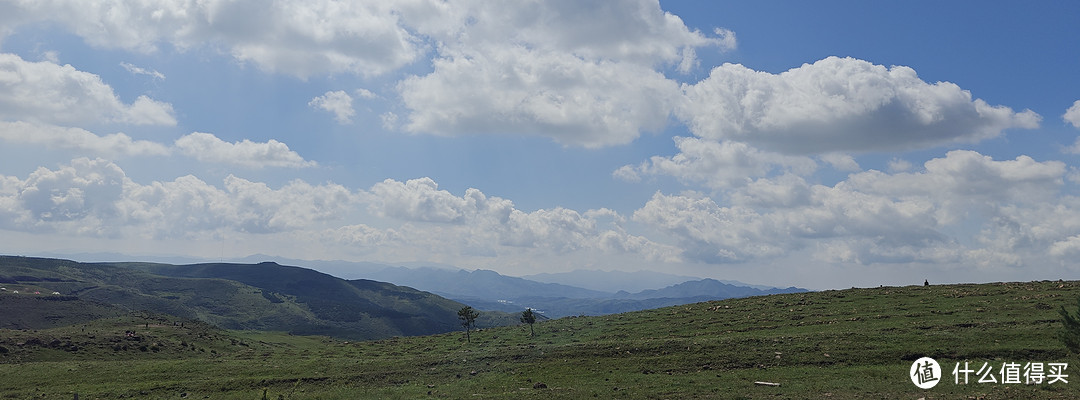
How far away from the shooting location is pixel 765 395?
31609 mm

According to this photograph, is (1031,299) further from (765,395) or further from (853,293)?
(765,395)

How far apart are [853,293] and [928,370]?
1627 inches

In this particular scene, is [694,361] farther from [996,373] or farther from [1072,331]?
[1072,331]

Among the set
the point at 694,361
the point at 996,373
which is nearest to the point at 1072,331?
the point at 996,373

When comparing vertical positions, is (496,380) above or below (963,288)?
below

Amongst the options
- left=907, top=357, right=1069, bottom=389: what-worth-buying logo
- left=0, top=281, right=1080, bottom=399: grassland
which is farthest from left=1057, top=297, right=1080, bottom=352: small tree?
left=907, top=357, right=1069, bottom=389: what-worth-buying logo

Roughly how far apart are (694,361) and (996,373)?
18.1 metres

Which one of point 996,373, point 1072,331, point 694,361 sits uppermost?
point 1072,331

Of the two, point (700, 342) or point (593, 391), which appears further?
point (700, 342)

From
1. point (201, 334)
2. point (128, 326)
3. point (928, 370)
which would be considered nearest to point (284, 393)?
point (928, 370)

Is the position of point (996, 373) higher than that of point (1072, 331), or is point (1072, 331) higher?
point (1072, 331)

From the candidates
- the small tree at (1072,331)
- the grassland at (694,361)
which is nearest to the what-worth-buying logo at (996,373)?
the grassland at (694,361)

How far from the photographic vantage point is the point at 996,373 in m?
33.1

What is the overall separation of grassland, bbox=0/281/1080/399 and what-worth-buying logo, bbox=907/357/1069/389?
0.63 meters
